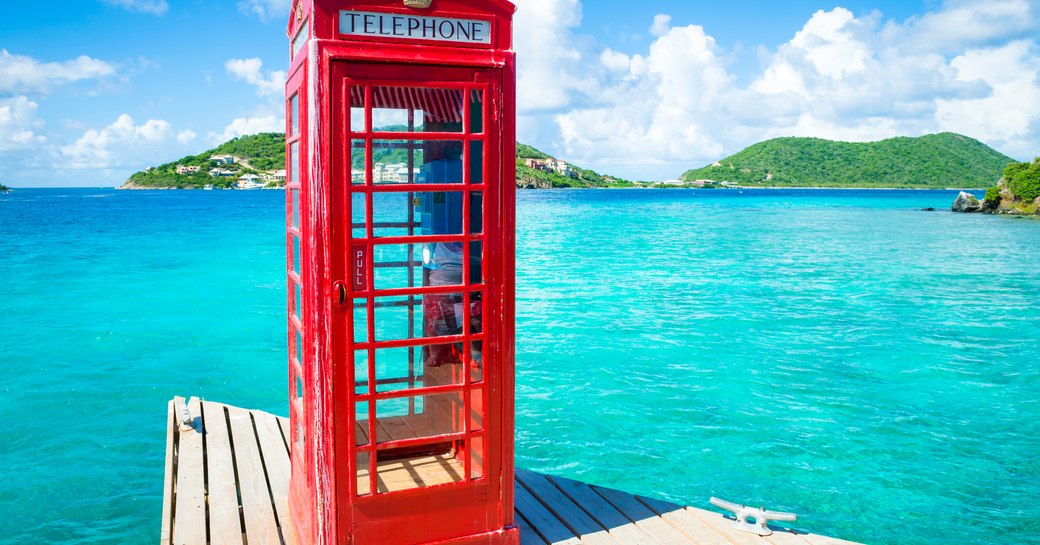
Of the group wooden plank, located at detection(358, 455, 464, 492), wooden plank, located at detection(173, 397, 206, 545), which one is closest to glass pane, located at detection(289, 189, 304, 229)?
wooden plank, located at detection(358, 455, 464, 492)

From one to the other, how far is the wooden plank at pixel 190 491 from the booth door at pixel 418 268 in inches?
51.4

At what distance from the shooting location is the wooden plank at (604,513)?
4.60 m

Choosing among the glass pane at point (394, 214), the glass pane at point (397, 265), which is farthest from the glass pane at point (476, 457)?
the glass pane at point (394, 214)

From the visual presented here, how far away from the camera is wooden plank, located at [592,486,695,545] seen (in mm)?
4594

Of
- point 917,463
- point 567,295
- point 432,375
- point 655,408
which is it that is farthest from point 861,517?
point 567,295

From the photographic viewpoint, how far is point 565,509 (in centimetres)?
498

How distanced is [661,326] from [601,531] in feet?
36.5

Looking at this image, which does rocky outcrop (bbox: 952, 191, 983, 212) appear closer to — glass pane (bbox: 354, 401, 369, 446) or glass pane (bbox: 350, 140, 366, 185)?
glass pane (bbox: 354, 401, 369, 446)

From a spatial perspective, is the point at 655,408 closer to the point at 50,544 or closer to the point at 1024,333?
the point at 50,544

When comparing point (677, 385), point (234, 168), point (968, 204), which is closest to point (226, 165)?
point (234, 168)

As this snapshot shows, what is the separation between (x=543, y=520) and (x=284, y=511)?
1.67 meters

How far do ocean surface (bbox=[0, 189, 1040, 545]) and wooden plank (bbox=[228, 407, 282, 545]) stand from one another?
147 centimetres

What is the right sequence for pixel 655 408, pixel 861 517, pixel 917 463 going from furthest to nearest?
pixel 655 408 < pixel 917 463 < pixel 861 517

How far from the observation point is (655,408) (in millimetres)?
10430
